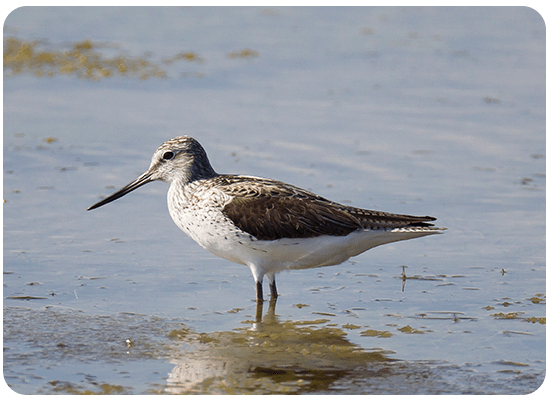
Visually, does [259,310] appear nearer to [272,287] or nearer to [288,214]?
[272,287]

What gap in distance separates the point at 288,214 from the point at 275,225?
7.3 inches

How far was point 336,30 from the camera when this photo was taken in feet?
68.0

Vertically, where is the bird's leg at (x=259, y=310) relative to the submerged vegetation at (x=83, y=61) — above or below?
below

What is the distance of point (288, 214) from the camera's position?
7.94 meters

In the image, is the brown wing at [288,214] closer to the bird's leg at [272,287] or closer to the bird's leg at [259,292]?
the bird's leg at [259,292]

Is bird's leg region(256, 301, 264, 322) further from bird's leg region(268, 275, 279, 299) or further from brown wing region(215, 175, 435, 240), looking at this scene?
brown wing region(215, 175, 435, 240)

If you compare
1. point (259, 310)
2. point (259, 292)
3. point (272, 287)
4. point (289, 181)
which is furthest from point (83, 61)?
point (259, 310)

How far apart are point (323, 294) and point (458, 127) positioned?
668cm

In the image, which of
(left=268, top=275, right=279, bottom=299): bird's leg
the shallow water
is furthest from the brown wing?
the shallow water

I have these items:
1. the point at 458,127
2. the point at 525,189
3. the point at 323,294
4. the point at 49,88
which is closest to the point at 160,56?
the point at 49,88

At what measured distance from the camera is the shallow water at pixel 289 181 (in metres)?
6.86

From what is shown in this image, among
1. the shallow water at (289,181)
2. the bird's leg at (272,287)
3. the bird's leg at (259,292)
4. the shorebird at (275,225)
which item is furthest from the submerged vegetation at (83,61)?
the bird's leg at (259,292)

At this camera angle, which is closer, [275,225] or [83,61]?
[275,225]

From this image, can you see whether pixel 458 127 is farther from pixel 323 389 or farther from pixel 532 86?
pixel 323 389
